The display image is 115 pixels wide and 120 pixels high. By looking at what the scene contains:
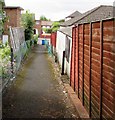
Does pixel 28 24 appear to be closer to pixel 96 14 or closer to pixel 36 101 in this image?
pixel 96 14

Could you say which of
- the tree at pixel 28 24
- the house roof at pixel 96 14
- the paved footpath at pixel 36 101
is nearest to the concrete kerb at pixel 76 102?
the paved footpath at pixel 36 101

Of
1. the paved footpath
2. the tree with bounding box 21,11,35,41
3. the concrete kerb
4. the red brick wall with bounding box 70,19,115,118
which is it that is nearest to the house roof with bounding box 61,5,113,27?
the tree with bounding box 21,11,35,41

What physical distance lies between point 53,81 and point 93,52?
21.1 feet

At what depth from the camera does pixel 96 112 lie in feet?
20.4

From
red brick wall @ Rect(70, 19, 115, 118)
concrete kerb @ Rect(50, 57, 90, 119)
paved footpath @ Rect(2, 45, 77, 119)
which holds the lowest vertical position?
paved footpath @ Rect(2, 45, 77, 119)

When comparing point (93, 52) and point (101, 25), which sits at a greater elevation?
point (101, 25)

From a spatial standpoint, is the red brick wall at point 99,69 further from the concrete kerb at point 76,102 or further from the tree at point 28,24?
the tree at point 28,24

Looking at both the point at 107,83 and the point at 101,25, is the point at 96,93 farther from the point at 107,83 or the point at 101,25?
the point at 101,25

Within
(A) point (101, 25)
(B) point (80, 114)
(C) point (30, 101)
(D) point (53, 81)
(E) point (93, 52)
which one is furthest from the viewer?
(D) point (53, 81)

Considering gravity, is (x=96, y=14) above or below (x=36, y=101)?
above

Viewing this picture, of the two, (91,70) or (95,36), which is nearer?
(95,36)

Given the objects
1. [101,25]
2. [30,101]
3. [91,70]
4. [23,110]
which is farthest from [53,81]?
[101,25]

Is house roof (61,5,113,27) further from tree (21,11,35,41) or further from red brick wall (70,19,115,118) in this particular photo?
red brick wall (70,19,115,118)

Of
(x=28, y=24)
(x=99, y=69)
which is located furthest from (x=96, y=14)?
(x=99, y=69)
